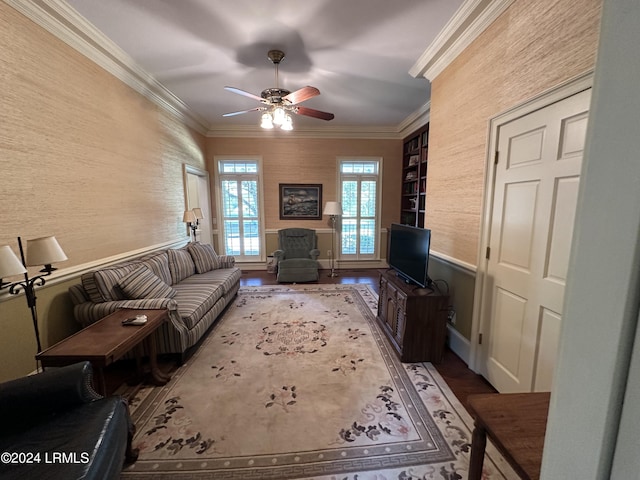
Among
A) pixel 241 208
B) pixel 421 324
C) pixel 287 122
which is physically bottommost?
pixel 421 324

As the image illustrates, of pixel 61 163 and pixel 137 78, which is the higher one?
pixel 137 78

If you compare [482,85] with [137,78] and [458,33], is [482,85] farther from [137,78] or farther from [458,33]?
[137,78]

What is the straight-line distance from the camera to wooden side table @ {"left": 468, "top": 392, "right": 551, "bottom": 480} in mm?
834

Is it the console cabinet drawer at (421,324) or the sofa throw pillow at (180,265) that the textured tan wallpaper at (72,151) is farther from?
the console cabinet drawer at (421,324)

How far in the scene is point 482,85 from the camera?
2211 millimetres

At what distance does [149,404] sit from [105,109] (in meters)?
2.82

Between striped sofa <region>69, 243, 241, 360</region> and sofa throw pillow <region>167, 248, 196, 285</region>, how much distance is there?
1 centimetres

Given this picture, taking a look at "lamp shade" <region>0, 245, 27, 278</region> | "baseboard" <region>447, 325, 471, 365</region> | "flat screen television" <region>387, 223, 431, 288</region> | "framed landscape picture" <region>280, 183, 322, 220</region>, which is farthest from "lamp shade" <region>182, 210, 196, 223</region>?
"baseboard" <region>447, 325, 471, 365</region>

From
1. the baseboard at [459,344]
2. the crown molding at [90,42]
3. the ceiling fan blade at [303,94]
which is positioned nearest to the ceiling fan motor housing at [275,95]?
the ceiling fan blade at [303,94]

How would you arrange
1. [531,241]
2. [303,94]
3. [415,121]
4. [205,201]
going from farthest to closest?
[205,201] < [415,121] < [303,94] < [531,241]

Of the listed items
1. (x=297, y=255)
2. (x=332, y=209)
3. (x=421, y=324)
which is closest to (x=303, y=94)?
(x=421, y=324)

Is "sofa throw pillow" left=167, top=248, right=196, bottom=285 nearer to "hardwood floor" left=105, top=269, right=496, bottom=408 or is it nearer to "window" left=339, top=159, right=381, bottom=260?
"hardwood floor" left=105, top=269, right=496, bottom=408

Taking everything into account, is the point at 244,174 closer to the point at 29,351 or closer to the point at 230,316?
the point at 230,316

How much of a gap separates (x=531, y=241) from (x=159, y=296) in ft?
10.2
